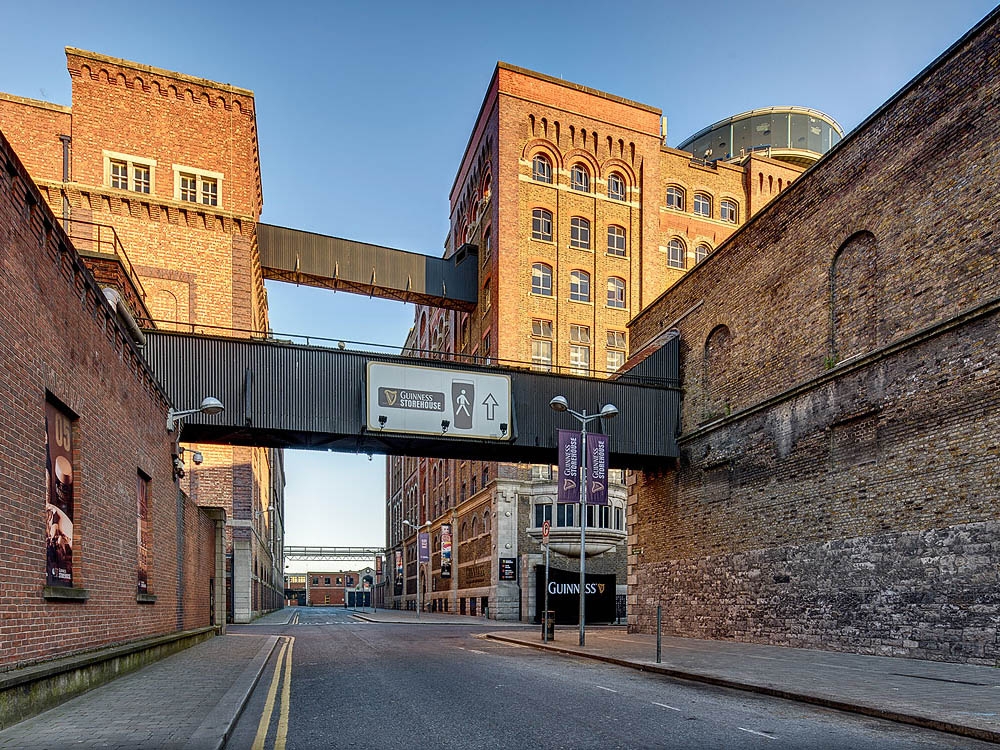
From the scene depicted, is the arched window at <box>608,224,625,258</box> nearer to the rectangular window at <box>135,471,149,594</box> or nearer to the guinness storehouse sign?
the guinness storehouse sign

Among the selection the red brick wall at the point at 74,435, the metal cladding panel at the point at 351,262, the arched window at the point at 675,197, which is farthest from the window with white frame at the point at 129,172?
the arched window at the point at 675,197

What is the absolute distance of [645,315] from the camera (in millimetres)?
27781

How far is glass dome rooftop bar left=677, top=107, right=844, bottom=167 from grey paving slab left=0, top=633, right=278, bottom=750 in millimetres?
57233

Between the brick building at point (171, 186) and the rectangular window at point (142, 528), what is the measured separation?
2039 centimetres

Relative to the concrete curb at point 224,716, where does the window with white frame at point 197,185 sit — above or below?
above

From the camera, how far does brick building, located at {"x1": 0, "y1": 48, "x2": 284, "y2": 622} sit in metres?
34.7

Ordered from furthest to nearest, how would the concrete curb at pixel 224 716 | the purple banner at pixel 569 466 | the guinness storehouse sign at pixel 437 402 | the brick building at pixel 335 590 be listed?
1. the brick building at pixel 335 590
2. the guinness storehouse sign at pixel 437 402
3. the purple banner at pixel 569 466
4. the concrete curb at pixel 224 716

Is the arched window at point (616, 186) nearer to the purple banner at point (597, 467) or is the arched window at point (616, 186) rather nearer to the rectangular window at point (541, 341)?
the rectangular window at point (541, 341)

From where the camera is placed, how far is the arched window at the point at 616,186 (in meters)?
47.4

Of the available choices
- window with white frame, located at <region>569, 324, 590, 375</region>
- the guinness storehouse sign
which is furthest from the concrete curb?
window with white frame, located at <region>569, 324, 590, 375</region>

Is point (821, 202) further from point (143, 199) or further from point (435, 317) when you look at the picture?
point (435, 317)

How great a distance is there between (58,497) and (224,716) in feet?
12.2

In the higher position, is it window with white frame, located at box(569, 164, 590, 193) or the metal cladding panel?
window with white frame, located at box(569, 164, 590, 193)

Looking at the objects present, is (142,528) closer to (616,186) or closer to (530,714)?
(530,714)
